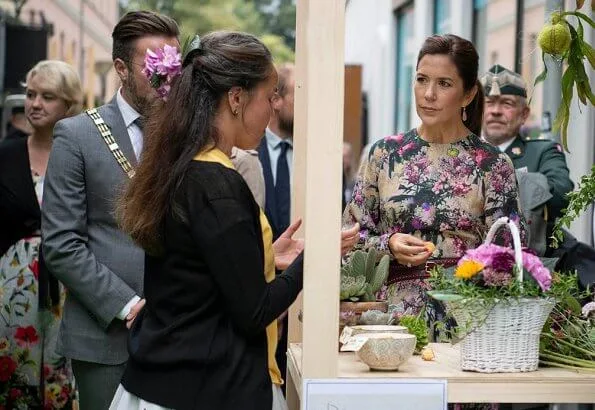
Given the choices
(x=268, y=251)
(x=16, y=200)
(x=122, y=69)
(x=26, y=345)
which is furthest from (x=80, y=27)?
(x=268, y=251)

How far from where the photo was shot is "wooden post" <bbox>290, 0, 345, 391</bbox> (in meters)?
2.91

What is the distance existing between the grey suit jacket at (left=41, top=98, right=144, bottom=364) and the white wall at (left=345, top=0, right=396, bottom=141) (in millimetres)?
9926

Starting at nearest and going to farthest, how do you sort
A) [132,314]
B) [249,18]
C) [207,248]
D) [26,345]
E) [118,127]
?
[207,248]
[132,314]
[118,127]
[26,345]
[249,18]

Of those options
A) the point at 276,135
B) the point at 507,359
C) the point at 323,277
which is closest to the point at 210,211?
the point at 323,277

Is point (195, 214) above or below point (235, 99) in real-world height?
below

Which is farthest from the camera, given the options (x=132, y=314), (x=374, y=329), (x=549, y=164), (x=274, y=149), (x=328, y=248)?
(x=274, y=149)

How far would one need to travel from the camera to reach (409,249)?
147 inches

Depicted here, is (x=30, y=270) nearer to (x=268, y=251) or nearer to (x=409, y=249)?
(x=409, y=249)

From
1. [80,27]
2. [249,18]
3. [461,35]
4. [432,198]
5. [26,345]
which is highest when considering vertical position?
[249,18]

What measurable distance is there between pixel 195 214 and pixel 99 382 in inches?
43.1

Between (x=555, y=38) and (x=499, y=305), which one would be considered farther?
(x=555, y=38)

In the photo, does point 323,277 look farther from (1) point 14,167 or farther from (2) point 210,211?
(1) point 14,167

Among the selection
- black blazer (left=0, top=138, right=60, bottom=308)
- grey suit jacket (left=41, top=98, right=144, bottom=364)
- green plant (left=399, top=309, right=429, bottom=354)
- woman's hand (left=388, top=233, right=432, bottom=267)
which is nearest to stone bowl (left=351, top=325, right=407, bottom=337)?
green plant (left=399, top=309, right=429, bottom=354)

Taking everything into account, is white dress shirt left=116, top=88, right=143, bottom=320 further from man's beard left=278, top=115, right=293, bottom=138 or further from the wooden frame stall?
man's beard left=278, top=115, right=293, bottom=138
